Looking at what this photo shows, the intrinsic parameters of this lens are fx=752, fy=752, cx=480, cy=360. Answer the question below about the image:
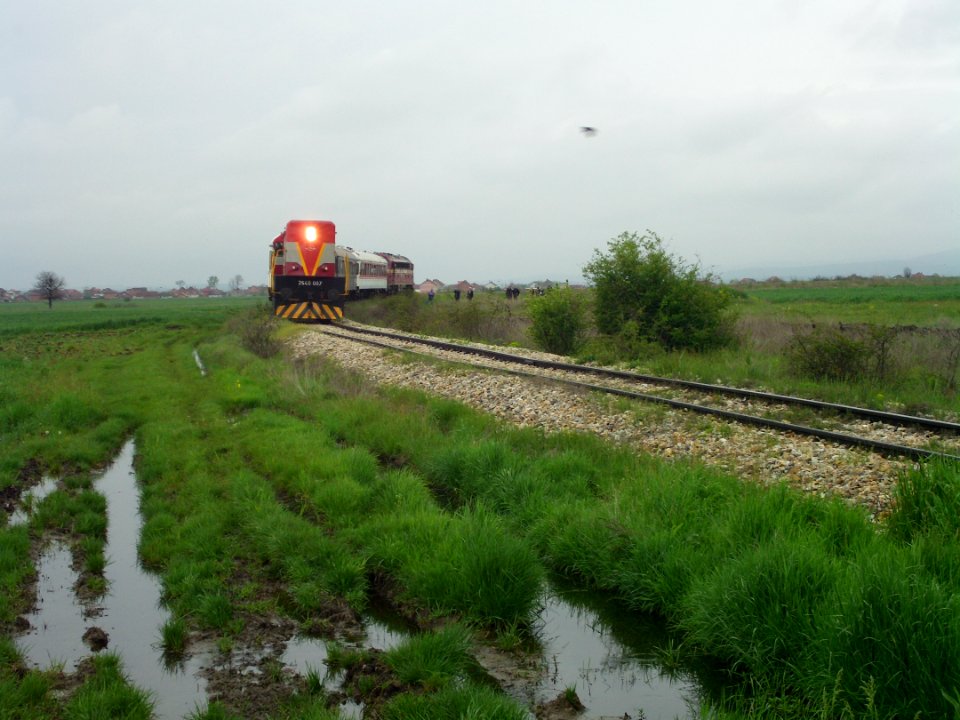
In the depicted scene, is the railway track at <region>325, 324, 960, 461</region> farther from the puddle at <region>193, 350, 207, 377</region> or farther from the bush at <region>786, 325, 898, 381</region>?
the puddle at <region>193, 350, 207, 377</region>

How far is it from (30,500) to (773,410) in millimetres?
9836

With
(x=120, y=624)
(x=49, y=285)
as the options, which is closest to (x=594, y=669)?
(x=120, y=624)

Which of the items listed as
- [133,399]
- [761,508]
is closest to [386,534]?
[761,508]

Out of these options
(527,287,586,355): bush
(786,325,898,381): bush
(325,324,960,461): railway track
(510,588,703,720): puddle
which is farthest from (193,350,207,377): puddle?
(510,588,703,720): puddle

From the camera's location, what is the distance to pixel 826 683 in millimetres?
4277

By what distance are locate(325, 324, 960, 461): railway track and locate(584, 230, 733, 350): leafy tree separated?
13.1 feet

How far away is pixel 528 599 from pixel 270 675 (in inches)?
82.3

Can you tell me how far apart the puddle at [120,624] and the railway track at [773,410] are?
676 cm

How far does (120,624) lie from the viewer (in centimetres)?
605

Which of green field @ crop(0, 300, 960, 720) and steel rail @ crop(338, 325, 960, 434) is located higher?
steel rail @ crop(338, 325, 960, 434)

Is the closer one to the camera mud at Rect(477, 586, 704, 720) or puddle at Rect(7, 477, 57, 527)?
mud at Rect(477, 586, 704, 720)

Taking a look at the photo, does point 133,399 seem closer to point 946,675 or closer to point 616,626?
point 616,626

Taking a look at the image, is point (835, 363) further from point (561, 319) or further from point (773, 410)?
point (561, 319)

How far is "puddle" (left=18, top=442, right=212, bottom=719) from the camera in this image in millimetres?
5082
